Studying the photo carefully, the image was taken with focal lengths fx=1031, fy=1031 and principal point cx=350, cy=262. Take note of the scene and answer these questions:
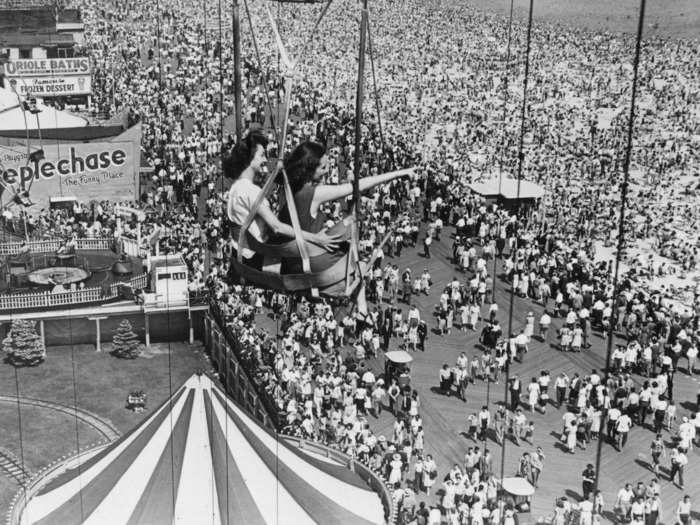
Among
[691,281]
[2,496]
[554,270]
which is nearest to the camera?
[2,496]

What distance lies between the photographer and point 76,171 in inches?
1441

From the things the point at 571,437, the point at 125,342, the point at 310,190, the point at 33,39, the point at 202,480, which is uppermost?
the point at 310,190

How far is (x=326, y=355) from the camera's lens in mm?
30688

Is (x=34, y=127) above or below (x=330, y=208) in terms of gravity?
above

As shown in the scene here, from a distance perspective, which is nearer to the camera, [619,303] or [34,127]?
[619,303]

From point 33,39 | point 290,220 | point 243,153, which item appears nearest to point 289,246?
point 290,220

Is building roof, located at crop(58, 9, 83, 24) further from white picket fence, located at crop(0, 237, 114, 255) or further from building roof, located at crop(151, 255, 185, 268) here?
building roof, located at crop(151, 255, 185, 268)

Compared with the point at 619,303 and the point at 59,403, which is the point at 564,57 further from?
the point at 59,403

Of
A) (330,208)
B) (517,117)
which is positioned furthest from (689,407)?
(517,117)

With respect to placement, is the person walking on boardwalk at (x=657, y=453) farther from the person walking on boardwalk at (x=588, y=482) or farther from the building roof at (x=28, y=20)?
the building roof at (x=28, y=20)

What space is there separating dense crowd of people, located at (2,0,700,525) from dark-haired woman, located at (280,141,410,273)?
80cm

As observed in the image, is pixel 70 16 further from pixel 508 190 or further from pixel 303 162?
pixel 303 162

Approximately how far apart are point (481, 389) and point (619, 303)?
7195 millimetres

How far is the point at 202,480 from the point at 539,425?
13235 mm
